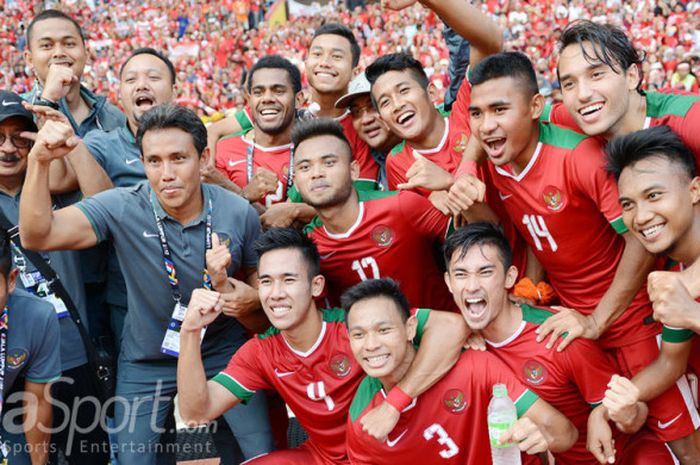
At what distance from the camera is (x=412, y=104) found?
429 centimetres

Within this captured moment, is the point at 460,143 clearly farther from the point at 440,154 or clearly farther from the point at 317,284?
the point at 317,284

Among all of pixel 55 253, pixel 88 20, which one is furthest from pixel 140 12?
pixel 55 253

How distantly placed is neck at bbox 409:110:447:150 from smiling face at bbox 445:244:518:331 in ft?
3.06

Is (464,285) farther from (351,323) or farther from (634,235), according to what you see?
(634,235)

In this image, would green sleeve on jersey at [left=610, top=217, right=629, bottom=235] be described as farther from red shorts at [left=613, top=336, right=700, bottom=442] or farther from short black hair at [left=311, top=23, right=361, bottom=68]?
short black hair at [left=311, top=23, right=361, bottom=68]

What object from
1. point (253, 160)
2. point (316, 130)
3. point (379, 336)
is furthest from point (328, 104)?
point (379, 336)

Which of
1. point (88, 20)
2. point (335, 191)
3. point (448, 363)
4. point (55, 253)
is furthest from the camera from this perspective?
point (88, 20)

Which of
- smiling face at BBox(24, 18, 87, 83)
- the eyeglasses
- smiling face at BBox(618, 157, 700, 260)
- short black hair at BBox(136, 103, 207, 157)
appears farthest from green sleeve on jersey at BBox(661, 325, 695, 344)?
smiling face at BBox(24, 18, 87, 83)

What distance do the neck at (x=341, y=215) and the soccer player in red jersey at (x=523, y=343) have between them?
64cm

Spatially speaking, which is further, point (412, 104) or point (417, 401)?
point (412, 104)

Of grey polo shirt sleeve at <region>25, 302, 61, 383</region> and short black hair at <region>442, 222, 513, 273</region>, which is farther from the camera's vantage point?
grey polo shirt sleeve at <region>25, 302, 61, 383</region>

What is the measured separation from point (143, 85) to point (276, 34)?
21.9 m

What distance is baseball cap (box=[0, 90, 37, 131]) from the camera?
4078 mm

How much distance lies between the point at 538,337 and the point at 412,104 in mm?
1511
